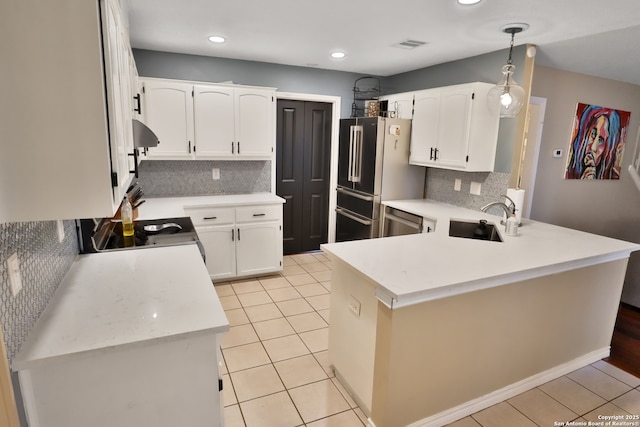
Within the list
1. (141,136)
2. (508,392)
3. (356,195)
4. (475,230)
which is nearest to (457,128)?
(475,230)

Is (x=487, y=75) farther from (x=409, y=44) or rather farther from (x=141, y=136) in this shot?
(x=141, y=136)

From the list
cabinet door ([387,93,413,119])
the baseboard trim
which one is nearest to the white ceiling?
cabinet door ([387,93,413,119])

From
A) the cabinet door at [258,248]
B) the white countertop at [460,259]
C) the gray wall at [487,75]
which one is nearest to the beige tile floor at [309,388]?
the cabinet door at [258,248]

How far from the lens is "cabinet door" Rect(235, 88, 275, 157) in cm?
378

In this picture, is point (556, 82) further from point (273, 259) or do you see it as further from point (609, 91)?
point (273, 259)

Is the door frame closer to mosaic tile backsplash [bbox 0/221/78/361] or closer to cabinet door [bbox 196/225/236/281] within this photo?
cabinet door [bbox 196/225/236/281]

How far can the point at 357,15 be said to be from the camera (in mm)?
2521

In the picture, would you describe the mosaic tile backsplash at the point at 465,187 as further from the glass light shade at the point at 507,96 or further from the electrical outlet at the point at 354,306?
the electrical outlet at the point at 354,306

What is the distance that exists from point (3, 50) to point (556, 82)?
4.32 metres

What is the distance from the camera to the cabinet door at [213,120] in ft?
11.8

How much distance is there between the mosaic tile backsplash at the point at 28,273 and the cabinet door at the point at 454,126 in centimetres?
309

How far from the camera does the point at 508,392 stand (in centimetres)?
221

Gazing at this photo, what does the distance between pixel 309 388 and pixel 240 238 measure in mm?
1854

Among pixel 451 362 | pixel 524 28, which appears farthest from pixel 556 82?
pixel 451 362
